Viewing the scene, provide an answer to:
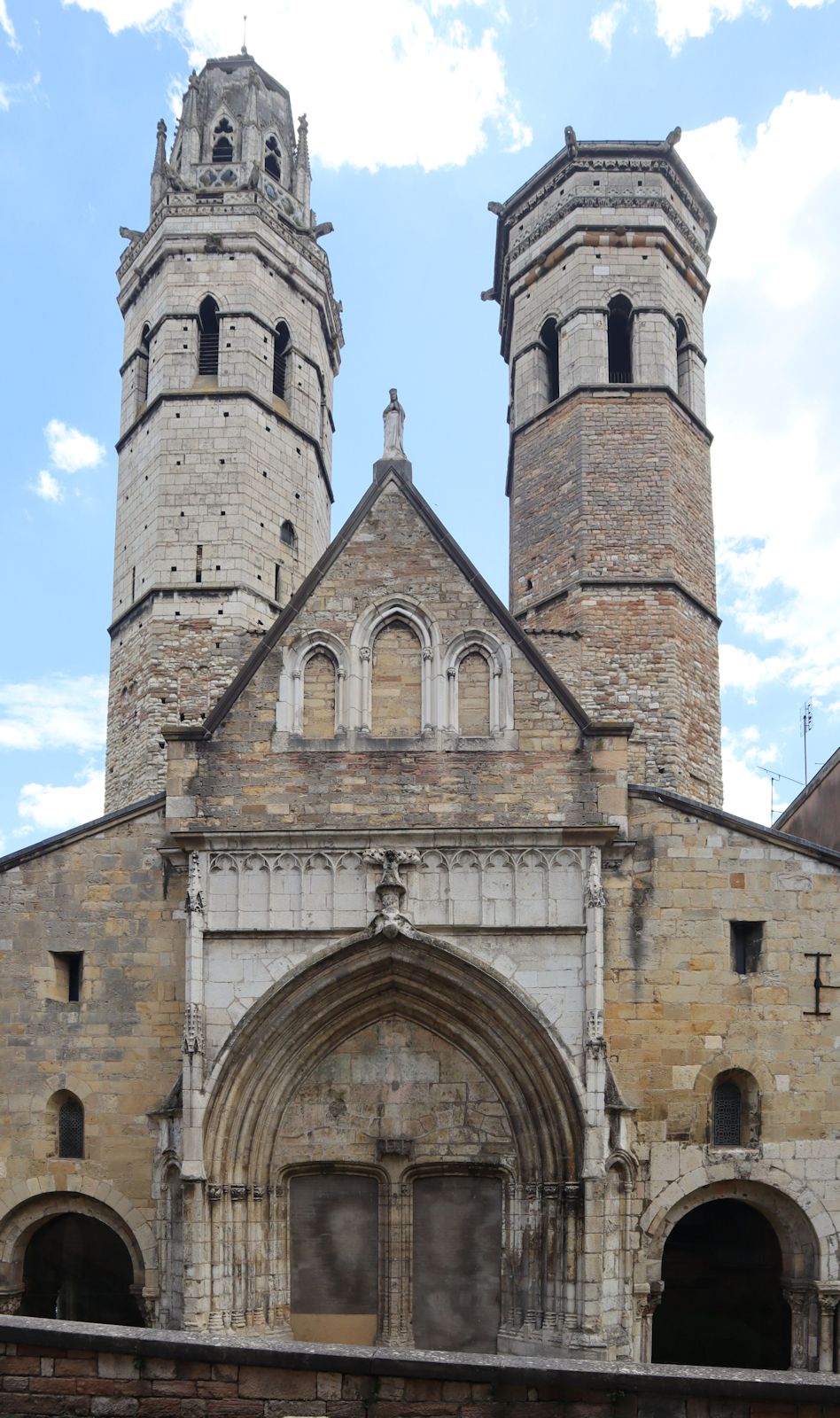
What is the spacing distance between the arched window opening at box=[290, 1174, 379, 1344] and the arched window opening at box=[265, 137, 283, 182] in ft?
67.0

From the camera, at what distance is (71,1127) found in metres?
14.6

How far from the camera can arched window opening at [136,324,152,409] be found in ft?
82.3

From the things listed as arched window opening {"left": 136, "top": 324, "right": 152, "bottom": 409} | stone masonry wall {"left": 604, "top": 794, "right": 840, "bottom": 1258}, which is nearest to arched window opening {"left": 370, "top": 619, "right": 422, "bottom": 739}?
stone masonry wall {"left": 604, "top": 794, "right": 840, "bottom": 1258}

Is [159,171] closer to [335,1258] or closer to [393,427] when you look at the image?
[393,427]

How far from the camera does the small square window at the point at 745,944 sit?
14.3m

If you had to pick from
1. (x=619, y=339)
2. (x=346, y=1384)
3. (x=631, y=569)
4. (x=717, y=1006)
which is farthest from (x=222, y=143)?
(x=346, y=1384)

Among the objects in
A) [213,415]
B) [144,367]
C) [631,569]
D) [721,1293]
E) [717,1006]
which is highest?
[144,367]

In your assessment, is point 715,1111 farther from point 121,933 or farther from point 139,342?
point 139,342

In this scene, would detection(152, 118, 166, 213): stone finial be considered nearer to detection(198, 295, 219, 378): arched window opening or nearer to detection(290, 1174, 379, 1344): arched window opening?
detection(198, 295, 219, 378): arched window opening

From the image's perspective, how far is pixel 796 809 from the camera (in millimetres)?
22781

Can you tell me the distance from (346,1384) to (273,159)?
24378 millimetres

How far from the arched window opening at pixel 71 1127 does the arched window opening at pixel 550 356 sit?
14750 mm

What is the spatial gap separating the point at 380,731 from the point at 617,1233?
569 centimetres

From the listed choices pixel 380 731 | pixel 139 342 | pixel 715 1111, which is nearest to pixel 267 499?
pixel 139 342
